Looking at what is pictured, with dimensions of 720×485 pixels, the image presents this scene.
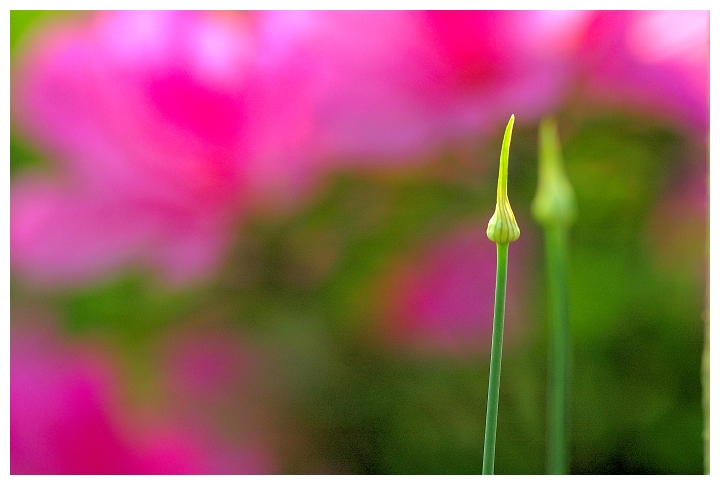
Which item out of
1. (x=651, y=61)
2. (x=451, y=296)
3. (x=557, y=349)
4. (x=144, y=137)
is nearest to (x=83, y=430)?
(x=144, y=137)

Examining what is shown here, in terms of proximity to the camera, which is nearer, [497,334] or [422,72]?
[497,334]

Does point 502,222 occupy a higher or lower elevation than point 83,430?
higher

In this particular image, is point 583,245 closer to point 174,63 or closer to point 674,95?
point 674,95

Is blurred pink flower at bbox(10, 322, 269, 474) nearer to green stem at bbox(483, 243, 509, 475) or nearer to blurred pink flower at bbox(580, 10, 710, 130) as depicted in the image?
green stem at bbox(483, 243, 509, 475)

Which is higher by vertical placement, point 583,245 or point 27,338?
point 583,245

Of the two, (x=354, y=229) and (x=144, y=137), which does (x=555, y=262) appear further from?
(x=144, y=137)

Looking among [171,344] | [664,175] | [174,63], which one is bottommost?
[171,344]

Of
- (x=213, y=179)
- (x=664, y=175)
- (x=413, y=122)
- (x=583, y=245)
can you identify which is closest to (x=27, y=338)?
(x=213, y=179)
